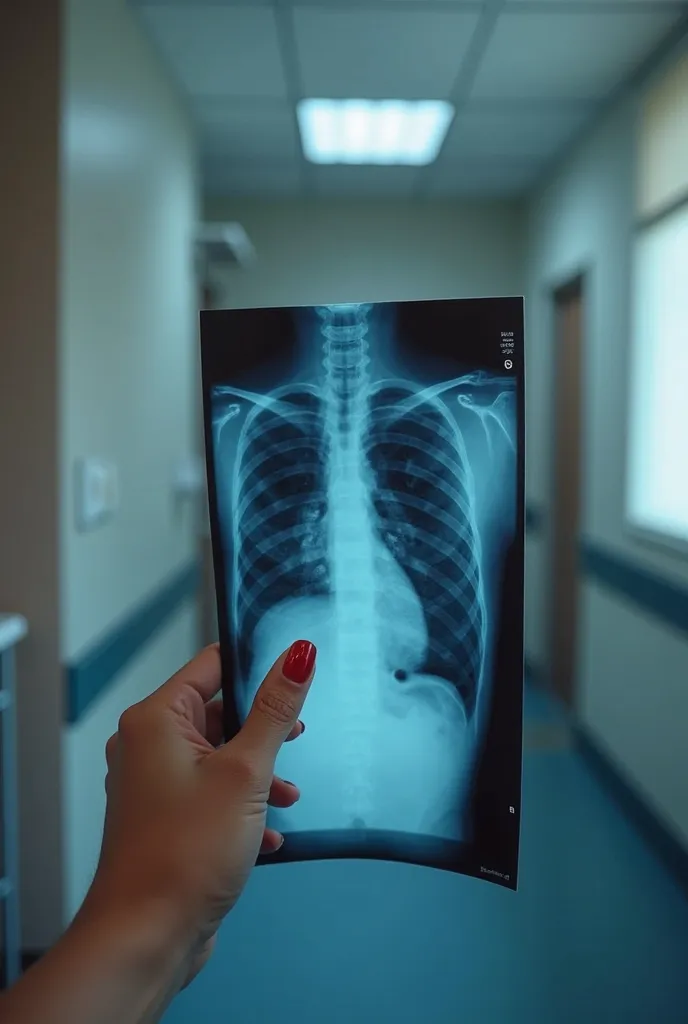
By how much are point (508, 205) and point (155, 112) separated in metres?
1.75

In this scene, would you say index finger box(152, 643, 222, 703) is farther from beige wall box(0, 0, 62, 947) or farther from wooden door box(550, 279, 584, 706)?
wooden door box(550, 279, 584, 706)

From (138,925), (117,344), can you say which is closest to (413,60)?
(117,344)

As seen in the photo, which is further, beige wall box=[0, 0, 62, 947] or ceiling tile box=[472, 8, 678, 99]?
ceiling tile box=[472, 8, 678, 99]

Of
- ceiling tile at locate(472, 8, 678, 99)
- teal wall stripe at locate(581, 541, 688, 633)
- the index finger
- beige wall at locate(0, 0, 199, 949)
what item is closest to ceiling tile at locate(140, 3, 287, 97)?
beige wall at locate(0, 0, 199, 949)

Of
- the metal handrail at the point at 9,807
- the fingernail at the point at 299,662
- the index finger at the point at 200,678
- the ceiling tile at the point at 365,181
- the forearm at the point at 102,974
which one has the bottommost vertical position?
the metal handrail at the point at 9,807

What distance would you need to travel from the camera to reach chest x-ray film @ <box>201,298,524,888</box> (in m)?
0.51

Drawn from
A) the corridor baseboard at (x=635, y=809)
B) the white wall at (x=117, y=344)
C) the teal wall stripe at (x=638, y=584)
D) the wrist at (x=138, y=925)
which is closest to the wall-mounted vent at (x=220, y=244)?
the white wall at (x=117, y=344)

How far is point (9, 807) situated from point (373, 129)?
2.03 m

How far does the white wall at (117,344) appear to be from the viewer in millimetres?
1366

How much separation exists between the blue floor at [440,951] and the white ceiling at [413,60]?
1.46 m

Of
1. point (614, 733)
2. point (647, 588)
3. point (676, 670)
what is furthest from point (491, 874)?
point (614, 733)

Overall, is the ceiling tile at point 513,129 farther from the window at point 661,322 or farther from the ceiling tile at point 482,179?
the window at point 661,322

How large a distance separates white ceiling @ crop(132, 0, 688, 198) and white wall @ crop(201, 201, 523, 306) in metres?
0.53

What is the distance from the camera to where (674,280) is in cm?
195
